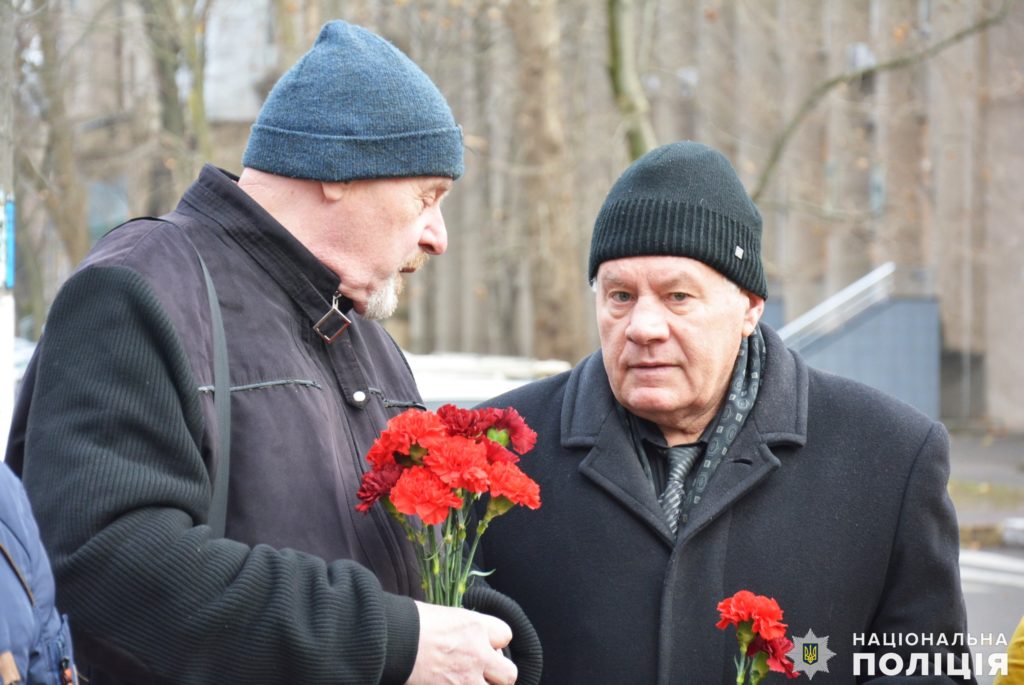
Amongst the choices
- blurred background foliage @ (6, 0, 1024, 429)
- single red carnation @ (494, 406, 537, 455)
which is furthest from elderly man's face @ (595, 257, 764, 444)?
blurred background foliage @ (6, 0, 1024, 429)

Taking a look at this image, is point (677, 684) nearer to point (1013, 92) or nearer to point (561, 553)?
point (561, 553)

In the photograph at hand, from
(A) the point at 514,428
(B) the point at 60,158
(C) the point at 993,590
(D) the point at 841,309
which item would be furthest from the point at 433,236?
(D) the point at 841,309

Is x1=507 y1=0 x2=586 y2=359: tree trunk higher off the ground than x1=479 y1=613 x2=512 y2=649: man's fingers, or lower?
higher

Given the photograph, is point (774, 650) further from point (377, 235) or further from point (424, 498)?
point (377, 235)

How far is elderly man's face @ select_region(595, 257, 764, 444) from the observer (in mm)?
3289

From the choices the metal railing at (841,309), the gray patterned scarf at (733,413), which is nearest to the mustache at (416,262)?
the gray patterned scarf at (733,413)

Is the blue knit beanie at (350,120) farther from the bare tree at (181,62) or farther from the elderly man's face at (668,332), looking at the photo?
the bare tree at (181,62)

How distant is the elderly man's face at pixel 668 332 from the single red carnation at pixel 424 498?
0.94 meters

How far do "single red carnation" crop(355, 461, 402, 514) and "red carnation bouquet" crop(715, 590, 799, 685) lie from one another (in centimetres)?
68

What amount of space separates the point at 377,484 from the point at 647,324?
38.1 inches

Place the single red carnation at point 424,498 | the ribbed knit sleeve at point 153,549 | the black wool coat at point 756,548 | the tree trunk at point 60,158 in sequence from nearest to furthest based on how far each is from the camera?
the ribbed knit sleeve at point 153,549, the single red carnation at point 424,498, the black wool coat at point 756,548, the tree trunk at point 60,158

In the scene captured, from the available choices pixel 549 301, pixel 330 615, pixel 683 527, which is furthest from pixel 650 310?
pixel 549 301

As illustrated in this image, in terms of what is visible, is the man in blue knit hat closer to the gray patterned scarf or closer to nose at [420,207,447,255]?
nose at [420,207,447,255]

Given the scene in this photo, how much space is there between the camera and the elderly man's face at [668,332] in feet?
10.8
